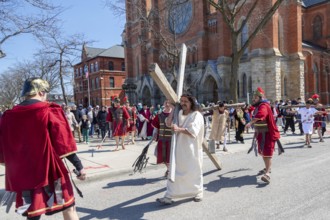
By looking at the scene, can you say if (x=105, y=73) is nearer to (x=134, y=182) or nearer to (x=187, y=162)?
(x=134, y=182)

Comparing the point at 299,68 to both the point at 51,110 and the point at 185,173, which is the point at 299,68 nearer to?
the point at 185,173

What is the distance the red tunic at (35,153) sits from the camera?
299cm

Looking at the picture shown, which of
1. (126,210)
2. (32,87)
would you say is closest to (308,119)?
(126,210)

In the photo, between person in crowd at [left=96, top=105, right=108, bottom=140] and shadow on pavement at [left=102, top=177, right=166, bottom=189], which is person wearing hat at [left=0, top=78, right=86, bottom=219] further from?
person in crowd at [left=96, top=105, right=108, bottom=140]

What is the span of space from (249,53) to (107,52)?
36.6m

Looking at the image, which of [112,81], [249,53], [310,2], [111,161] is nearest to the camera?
[111,161]

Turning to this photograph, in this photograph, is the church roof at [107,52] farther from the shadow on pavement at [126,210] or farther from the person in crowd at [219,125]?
the shadow on pavement at [126,210]

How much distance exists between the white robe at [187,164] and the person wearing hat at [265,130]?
1.91 metres

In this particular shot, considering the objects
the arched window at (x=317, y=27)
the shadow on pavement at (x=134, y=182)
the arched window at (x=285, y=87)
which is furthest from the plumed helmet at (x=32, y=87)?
the arched window at (x=317, y=27)

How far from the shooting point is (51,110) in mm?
3137

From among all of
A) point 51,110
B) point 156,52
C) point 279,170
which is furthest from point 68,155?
point 156,52

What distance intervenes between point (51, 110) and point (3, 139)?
607 millimetres

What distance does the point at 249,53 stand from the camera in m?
28.9

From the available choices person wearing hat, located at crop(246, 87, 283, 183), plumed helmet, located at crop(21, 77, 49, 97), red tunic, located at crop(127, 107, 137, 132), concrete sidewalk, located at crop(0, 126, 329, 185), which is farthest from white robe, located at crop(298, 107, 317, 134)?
plumed helmet, located at crop(21, 77, 49, 97)
